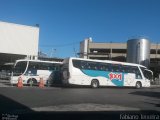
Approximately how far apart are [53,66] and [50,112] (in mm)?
23081

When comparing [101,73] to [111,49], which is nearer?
[101,73]

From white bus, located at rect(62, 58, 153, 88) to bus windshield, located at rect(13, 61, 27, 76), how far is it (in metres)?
3.93

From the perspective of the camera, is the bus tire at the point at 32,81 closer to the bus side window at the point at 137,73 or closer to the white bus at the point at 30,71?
the white bus at the point at 30,71

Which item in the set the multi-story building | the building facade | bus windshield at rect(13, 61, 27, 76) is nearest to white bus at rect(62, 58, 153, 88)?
bus windshield at rect(13, 61, 27, 76)

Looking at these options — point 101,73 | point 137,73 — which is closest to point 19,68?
point 101,73

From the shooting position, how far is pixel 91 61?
3256cm

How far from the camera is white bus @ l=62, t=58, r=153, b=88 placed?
3150 centimetres

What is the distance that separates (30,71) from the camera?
33.7 m

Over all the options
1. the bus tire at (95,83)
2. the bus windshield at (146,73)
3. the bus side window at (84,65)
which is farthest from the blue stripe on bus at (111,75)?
the bus windshield at (146,73)

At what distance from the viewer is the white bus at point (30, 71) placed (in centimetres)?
3302

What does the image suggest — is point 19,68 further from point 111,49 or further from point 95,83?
point 111,49

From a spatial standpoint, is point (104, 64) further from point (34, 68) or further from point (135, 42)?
point (135, 42)

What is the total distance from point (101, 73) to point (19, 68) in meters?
7.99

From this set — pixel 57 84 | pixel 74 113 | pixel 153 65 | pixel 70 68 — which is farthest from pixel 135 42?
pixel 74 113
